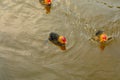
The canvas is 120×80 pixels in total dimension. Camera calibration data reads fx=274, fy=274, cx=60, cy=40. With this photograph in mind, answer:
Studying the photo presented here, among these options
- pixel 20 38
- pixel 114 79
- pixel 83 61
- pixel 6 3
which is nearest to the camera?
pixel 114 79

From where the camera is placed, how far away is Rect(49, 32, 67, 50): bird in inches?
181

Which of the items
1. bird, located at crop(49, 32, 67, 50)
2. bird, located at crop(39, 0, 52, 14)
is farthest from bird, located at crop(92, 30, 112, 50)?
bird, located at crop(39, 0, 52, 14)

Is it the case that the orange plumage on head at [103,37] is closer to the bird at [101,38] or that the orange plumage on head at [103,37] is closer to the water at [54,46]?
the bird at [101,38]

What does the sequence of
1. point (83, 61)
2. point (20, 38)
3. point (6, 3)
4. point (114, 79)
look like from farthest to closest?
1. point (6, 3)
2. point (20, 38)
3. point (83, 61)
4. point (114, 79)

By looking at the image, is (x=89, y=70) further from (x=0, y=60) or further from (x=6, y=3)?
(x=6, y=3)

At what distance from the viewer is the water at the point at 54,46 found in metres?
4.25

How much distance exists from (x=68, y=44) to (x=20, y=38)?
853mm

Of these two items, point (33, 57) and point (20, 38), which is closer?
point (33, 57)

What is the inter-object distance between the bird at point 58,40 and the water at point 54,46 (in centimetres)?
8

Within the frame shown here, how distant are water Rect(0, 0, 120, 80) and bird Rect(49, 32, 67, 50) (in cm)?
8

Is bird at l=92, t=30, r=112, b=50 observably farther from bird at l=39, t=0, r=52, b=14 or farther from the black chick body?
bird at l=39, t=0, r=52, b=14

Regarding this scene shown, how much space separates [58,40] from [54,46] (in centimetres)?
16

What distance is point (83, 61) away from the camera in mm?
4477

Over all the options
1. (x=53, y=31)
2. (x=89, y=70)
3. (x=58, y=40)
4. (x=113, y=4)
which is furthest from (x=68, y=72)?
(x=113, y=4)
